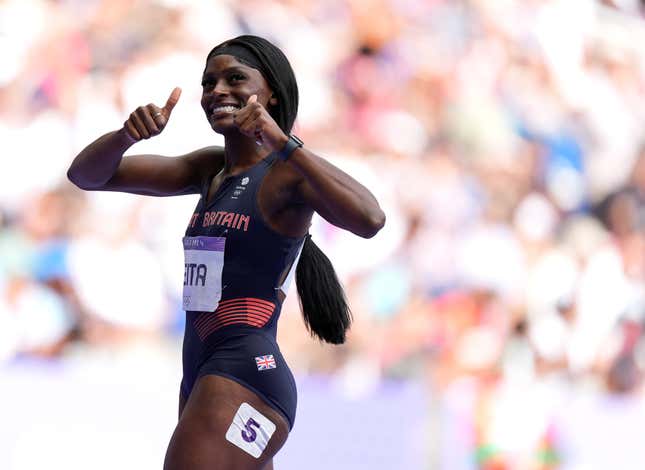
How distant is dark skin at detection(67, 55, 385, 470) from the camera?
2.72 m

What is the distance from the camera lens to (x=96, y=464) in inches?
200

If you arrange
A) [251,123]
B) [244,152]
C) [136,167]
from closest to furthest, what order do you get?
[251,123] → [244,152] → [136,167]

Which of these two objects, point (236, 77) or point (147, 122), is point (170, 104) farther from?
point (236, 77)

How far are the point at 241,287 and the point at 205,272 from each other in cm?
11

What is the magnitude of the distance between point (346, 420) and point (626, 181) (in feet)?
13.6

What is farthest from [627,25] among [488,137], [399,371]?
[399,371]

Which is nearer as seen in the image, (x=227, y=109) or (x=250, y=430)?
(x=250, y=430)

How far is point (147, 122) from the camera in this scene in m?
2.89

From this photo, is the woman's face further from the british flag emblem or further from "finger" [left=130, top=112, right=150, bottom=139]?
the british flag emblem

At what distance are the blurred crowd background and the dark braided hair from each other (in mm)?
2852

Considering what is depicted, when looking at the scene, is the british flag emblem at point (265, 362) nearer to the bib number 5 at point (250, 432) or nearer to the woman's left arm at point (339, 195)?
the bib number 5 at point (250, 432)

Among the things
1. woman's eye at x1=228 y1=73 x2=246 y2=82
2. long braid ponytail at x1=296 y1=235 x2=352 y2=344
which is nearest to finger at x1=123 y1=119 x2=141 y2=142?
woman's eye at x1=228 y1=73 x2=246 y2=82

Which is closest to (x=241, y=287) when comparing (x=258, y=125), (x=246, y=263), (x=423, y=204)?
(x=246, y=263)

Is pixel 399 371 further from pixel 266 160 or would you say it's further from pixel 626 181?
pixel 266 160
